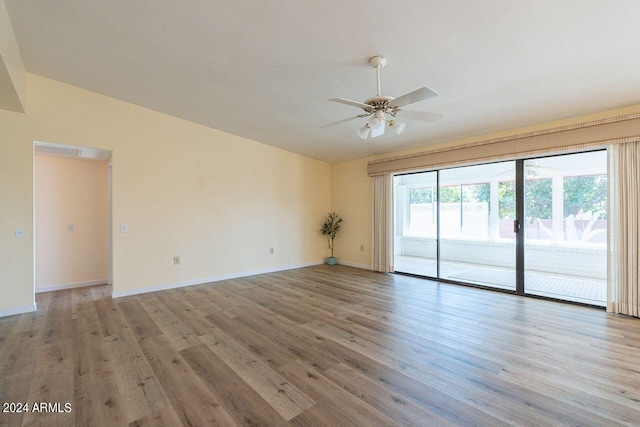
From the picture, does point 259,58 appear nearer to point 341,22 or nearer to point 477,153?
point 341,22

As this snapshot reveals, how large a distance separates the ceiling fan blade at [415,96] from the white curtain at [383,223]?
350cm

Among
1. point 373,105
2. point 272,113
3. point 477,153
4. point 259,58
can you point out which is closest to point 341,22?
point 373,105

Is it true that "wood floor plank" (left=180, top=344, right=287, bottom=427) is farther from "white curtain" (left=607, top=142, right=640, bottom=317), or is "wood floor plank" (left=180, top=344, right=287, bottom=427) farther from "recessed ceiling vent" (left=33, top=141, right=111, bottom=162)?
"white curtain" (left=607, top=142, right=640, bottom=317)

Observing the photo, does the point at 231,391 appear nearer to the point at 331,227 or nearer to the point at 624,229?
the point at 624,229

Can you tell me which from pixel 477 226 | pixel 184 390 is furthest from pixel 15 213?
pixel 477 226

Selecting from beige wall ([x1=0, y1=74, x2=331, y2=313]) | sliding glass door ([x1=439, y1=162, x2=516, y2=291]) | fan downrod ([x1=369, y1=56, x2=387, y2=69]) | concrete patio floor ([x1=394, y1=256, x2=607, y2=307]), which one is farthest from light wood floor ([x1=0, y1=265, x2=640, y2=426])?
fan downrod ([x1=369, y1=56, x2=387, y2=69])

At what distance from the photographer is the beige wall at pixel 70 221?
478 centimetres

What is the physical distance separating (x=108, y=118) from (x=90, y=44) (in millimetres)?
1509

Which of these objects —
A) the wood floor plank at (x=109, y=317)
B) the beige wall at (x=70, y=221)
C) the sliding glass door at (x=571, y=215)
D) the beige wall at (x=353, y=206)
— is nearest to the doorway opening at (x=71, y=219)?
the beige wall at (x=70, y=221)

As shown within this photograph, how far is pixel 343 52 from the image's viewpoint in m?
2.80

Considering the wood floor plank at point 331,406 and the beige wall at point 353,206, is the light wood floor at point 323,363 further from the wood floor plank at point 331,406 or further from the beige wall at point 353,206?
the beige wall at point 353,206

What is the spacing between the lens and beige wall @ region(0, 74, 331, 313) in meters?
3.67

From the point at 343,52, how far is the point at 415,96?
923mm

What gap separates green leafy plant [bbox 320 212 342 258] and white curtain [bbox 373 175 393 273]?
1188mm
